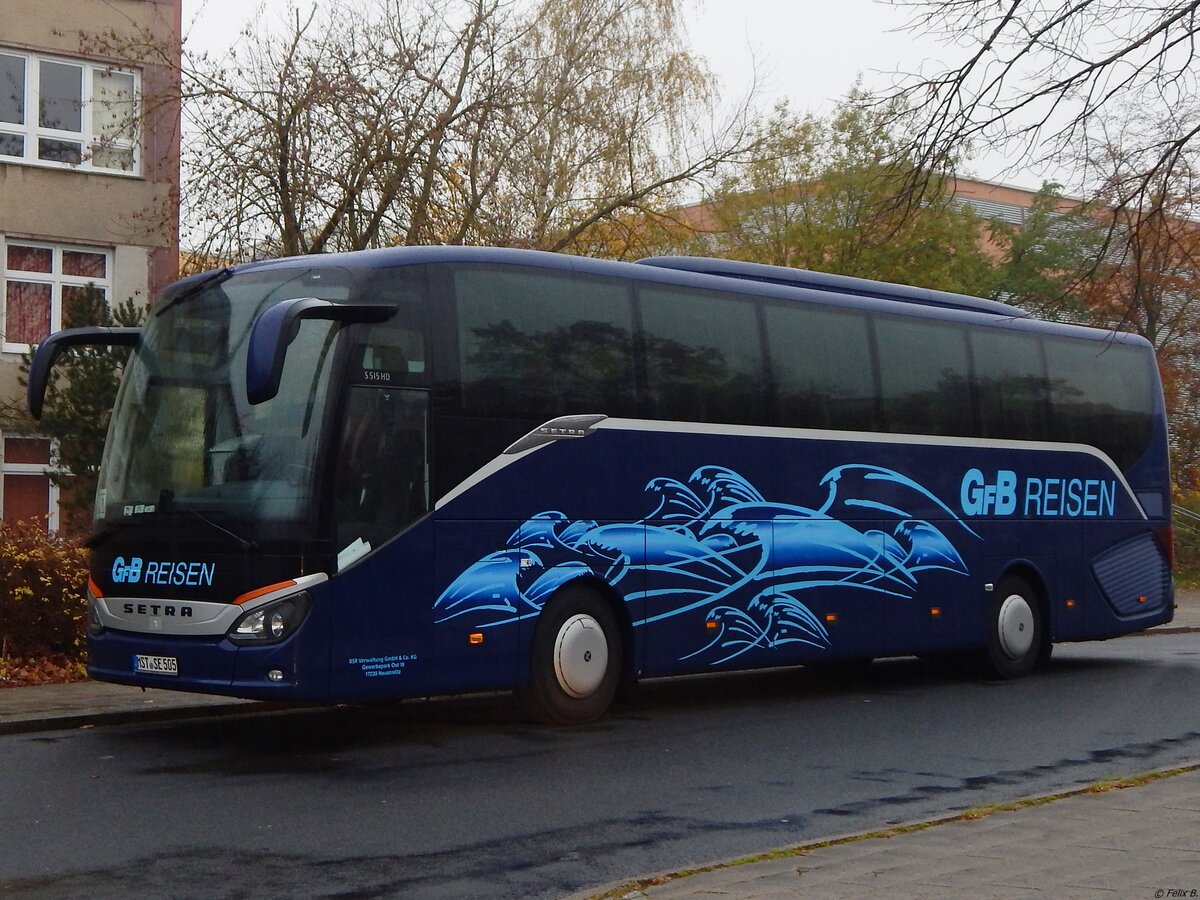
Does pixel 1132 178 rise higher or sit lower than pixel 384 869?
higher

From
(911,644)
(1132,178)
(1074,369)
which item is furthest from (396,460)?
(1074,369)

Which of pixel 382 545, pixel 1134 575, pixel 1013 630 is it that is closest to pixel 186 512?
pixel 382 545

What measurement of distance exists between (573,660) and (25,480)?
1997 cm

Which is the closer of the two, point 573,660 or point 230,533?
point 230,533

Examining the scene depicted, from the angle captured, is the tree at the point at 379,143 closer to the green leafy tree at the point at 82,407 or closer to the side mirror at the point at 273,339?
the green leafy tree at the point at 82,407

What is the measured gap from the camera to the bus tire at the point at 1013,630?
17500 mm

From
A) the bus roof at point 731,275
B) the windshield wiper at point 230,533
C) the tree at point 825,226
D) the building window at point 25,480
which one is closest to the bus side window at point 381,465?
the windshield wiper at point 230,533

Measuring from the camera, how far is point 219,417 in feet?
38.2

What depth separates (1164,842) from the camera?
777 centimetres

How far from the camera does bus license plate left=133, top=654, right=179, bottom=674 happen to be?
450 inches

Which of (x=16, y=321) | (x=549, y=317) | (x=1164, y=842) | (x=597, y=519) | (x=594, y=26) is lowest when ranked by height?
(x=1164, y=842)

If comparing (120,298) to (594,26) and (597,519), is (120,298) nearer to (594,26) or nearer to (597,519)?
(594,26)

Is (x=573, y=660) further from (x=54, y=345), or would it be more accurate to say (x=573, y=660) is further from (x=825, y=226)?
(x=825, y=226)

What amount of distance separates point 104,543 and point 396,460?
2.24 metres
